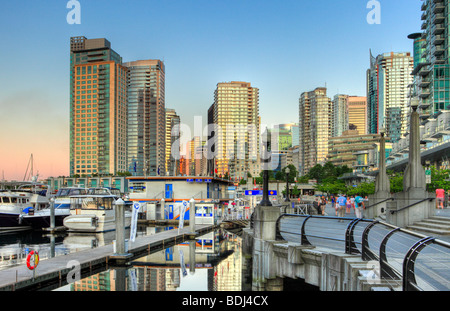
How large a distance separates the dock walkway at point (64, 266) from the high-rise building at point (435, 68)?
88.8m

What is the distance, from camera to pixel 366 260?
11117 mm

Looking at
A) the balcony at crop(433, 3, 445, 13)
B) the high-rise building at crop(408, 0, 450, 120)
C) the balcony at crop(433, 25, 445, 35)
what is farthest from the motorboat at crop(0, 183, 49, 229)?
the balcony at crop(433, 3, 445, 13)

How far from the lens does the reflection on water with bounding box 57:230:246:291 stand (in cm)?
1775

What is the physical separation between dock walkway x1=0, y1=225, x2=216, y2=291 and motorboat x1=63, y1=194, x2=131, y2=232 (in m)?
14.6

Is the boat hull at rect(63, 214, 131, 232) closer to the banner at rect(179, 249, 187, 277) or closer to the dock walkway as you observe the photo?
the dock walkway

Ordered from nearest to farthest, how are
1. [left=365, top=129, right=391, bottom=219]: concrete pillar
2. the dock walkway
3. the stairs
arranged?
the dock walkway
the stairs
[left=365, top=129, right=391, bottom=219]: concrete pillar

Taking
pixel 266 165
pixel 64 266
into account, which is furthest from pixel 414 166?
pixel 64 266

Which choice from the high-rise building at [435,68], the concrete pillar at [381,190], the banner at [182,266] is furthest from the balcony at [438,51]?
the banner at [182,266]

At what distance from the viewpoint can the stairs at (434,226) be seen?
17.5 metres

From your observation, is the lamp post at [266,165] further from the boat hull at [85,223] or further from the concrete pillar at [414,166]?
the boat hull at [85,223]
